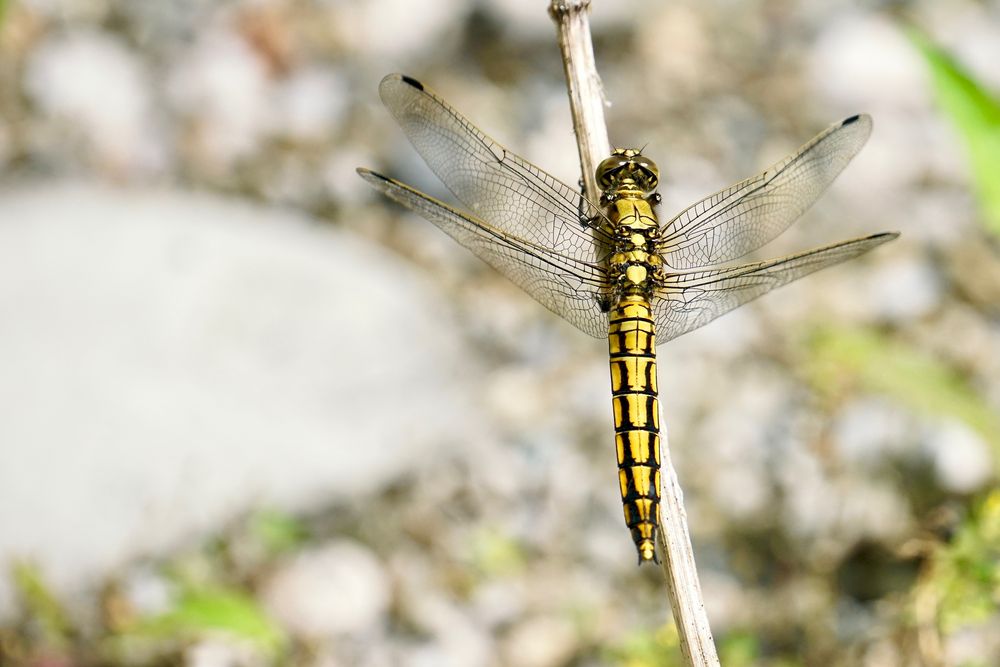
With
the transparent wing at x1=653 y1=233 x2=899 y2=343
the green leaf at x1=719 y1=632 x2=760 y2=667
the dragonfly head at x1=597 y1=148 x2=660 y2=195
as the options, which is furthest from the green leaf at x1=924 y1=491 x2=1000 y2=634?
the dragonfly head at x1=597 y1=148 x2=660 y2=195

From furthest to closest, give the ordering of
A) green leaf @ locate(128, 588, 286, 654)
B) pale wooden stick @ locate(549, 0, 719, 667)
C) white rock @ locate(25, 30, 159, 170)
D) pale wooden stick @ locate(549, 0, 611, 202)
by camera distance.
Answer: white rock @ locate(25, 30, 159, 170), green leaf @ locate(128, 588, 286, 654), pale wooden stick @ locate(549, 0, 611, 202), pale wooden stick @ locate(549, 0, 719, 667)

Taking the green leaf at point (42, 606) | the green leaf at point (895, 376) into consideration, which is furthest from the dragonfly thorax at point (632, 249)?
the green leaf at point (42, 606)

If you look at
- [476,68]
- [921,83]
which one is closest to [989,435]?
[921,83]

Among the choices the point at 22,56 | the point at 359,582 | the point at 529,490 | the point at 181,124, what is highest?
the point at 22,56

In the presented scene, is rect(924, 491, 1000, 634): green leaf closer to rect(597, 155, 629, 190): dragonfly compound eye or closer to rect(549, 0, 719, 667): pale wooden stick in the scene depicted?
rect(549, 0, 719, 667): pale wooden stick

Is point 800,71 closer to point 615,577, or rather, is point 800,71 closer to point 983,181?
point 983,181
